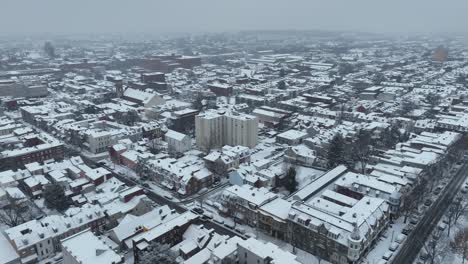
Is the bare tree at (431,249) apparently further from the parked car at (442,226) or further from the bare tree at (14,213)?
the bare tree at (14,213)

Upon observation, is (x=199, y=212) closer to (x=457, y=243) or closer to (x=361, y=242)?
(x=361, y=242)

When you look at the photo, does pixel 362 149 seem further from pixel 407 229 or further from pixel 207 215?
pixel 207 215

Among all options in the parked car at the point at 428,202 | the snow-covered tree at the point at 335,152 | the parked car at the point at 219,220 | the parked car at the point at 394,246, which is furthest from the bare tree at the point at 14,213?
the parked car at the point at 428,202

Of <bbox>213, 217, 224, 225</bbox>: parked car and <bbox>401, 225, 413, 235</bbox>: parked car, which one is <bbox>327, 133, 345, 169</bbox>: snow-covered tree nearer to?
<bbox>401, 225, 413, 235</bbox>: parked car

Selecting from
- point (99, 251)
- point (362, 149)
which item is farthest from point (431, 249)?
point (99, 251)

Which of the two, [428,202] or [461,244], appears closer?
[461,244]

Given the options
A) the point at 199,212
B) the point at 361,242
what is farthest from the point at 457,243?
the point at 199,212

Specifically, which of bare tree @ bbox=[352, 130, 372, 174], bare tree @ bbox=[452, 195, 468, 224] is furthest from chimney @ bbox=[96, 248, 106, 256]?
bare tree @ bbox=[352, 130, 372, 174]

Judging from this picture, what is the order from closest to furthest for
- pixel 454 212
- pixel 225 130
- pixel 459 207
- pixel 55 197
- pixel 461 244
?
pixel 461 244 < pixel 454 212 < pixel 459 207 < pixel 55 197 < pixel 225 130
